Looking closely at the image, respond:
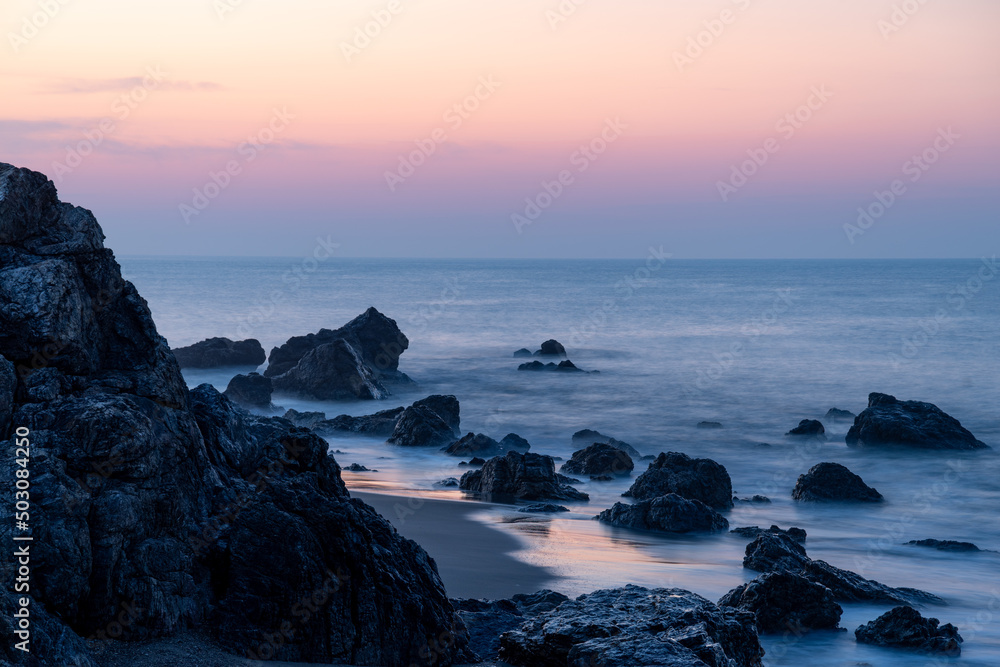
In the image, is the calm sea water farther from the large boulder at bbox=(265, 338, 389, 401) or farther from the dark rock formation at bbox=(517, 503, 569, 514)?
the large boulder at bbox=(265, 338, 389, 401)

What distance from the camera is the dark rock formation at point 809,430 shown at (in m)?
29.4

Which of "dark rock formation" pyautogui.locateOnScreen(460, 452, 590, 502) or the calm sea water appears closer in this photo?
the calm sea water

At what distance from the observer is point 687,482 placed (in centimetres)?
1883

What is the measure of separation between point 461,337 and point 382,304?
44.9 m

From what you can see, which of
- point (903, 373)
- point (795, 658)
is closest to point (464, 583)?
point (795, 658)

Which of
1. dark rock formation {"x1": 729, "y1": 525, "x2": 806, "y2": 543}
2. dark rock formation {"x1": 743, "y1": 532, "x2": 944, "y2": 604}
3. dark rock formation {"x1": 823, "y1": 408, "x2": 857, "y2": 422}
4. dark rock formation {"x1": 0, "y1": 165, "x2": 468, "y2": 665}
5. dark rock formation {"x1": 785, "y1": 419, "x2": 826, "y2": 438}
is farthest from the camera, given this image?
dark rock formation {"x1": 823, "y1": 408, "x2": 857, "y2": 422}

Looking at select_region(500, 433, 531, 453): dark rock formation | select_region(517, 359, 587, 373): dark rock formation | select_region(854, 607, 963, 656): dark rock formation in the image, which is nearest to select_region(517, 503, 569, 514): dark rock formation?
select_region(500, 433, 531, 453): dark rock formation

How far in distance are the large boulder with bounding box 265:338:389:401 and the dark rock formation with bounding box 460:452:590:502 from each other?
52.7 ft

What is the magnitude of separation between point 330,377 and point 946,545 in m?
23.0

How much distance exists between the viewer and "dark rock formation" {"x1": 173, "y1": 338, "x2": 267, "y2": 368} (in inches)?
1655

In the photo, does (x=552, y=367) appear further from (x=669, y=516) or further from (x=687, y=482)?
(x=669, y=516)

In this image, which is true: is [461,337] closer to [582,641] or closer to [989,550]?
[989,550]

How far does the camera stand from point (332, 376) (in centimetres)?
3500

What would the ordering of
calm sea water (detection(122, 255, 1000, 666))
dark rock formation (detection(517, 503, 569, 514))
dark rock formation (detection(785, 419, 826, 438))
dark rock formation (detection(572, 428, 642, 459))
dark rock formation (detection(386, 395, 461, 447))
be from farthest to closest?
dark rock formation (detection(785, 419, 826, 438)), dark rock formation (detection(572, 428, 642, 459)), dark rock formation (detection(386, 395, 461, 447)), dark rock formation (detection(517, 503, 569, 514)), calm sea water (detection(122, 255, 1000, 666))
